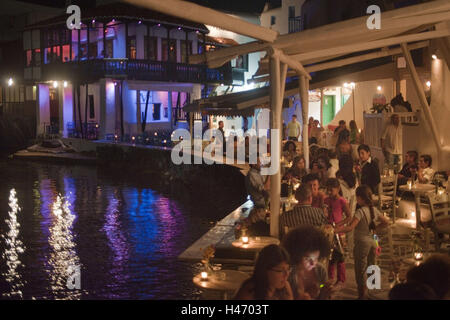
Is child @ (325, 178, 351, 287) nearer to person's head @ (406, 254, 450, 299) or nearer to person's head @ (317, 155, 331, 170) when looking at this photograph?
person's head @ (406, 254, 450, 299)

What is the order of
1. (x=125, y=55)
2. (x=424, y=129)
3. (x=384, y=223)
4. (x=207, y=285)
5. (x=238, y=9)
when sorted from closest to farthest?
(x=207, y=285), (x=384, y=223), (x=424, y=129), (x=125, y=55), (x=238, y=9)

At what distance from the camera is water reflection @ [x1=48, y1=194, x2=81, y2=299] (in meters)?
10.8

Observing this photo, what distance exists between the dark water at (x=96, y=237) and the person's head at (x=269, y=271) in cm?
493

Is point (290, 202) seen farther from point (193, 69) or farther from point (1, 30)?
point (1, 30)

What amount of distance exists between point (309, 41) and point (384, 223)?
2.99 metres

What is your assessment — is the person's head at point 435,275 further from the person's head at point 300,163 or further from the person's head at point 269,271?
the person's head at point 300,163

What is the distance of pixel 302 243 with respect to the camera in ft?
19.4

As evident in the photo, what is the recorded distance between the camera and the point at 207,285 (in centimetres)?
659

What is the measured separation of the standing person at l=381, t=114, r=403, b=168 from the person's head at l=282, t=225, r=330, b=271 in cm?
905

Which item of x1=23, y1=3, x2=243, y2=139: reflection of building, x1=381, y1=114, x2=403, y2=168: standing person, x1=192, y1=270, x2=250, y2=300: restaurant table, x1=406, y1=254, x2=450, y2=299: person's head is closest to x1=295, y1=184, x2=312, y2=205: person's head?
x1=192, y1=270, x2=250, y2=300: restaurant table

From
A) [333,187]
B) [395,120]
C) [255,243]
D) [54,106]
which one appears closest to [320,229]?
[333,187]

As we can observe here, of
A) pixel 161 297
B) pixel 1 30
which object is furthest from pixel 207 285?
pixel 1 30

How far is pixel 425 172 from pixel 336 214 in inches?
186

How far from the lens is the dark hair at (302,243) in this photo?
5910mm
